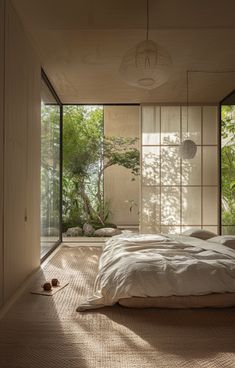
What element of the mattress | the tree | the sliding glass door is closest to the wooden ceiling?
the sliding glass door

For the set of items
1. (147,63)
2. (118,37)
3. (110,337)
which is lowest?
(110,337)

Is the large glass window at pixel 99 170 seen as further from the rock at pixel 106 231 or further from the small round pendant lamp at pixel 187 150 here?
the small round pendant lamp at pixel 187 150

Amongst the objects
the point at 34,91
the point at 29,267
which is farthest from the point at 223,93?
the point at 29,267

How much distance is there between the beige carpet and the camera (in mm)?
2021

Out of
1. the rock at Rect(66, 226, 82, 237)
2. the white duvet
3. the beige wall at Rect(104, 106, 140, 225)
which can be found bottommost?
the rock at Rect(66, 226, 82, 237)

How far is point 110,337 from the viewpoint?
2348 mm

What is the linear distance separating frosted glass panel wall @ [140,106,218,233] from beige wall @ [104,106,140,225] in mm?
2936

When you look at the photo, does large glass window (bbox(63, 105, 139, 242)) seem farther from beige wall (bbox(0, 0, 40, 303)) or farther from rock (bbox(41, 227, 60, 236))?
beige wall (bbox(0, 0, 40, 303))

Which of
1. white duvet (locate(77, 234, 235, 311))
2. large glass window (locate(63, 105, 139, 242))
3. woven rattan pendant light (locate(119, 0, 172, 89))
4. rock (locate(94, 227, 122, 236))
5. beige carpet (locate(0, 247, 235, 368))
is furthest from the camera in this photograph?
large glass window (locate(63, 105, 139, 242))

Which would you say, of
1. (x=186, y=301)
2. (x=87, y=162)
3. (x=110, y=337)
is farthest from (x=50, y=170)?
(x=110, y=337)

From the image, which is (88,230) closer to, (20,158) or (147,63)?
(20,158)

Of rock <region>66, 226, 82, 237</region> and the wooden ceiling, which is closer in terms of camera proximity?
the wooden ceiling

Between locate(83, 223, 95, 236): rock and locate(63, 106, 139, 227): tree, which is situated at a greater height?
locate(63, 106, 139, 227): tree

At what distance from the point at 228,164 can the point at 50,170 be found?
9.62 ft
